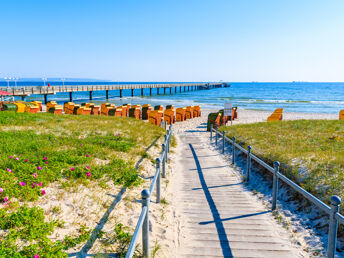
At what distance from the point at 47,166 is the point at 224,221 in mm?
4028

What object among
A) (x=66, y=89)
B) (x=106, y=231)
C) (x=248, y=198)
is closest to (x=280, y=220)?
(x=248, y=198)

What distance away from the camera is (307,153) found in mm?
7520

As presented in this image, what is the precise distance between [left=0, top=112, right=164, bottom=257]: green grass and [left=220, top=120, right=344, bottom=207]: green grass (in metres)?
3.98

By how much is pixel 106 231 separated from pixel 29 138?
5385mm

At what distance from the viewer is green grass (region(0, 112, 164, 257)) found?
3.45m

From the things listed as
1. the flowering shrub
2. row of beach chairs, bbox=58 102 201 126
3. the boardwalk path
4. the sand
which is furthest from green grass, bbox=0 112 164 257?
row of beach chairs, bbox=58 102 201 126

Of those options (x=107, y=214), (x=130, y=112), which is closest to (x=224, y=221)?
(x=107, y=214)

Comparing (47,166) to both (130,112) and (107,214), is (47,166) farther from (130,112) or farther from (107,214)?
(130,112)

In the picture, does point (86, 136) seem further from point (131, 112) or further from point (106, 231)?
point (131, 112)

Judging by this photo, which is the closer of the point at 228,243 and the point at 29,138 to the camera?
the point at 228,243

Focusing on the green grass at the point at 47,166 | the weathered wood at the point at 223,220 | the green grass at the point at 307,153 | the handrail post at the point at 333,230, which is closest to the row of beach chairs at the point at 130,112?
the green grass at the point at 47,166

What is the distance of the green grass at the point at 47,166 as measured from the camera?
3.45 meters

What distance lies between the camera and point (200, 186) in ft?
21.8

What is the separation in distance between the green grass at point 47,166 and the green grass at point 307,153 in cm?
398
